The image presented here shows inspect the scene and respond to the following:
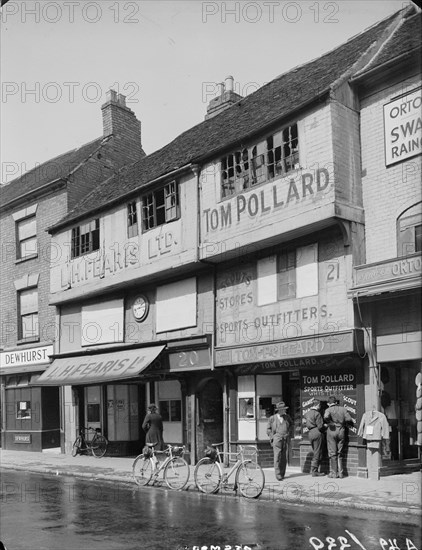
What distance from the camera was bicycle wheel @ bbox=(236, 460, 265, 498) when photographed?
42.1ft

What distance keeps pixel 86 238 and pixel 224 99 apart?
6875mm

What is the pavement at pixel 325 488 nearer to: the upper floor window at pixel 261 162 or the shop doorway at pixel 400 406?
the shop doorway at pixel 400 406

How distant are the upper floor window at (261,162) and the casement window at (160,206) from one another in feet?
6.93

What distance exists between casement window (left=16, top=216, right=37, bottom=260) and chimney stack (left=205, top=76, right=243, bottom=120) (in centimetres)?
841

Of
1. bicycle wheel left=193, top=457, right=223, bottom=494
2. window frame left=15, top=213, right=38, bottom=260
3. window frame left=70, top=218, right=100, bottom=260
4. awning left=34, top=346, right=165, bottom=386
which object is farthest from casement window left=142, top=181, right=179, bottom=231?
window frame left=15, top=213, right=38, bottom=260

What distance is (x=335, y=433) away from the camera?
1477cm

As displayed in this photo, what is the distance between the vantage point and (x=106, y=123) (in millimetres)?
27609

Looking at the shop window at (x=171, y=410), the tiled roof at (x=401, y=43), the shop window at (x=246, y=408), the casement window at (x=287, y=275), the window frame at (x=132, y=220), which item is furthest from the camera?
the window frame at (x=132, y=220)

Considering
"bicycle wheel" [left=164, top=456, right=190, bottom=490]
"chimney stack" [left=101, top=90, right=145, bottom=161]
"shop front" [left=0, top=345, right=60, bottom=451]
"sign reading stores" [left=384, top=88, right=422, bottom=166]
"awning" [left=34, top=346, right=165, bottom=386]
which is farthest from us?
"chimney stack" [left=101, top=90, right=145, bottom=161]

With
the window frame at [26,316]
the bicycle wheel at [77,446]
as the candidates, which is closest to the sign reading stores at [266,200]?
the bicycle wheel at [77,446]

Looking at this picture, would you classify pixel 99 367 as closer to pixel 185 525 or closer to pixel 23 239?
pixel 23 239

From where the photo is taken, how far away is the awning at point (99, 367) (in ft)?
63.2

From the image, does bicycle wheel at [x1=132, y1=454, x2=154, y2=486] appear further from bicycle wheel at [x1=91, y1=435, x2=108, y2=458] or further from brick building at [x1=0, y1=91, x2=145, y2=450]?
brick building at [x1=0, y1=91, x2=145, y2=450]

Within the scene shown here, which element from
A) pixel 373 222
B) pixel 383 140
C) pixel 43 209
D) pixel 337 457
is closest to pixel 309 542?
pixel 337 457
